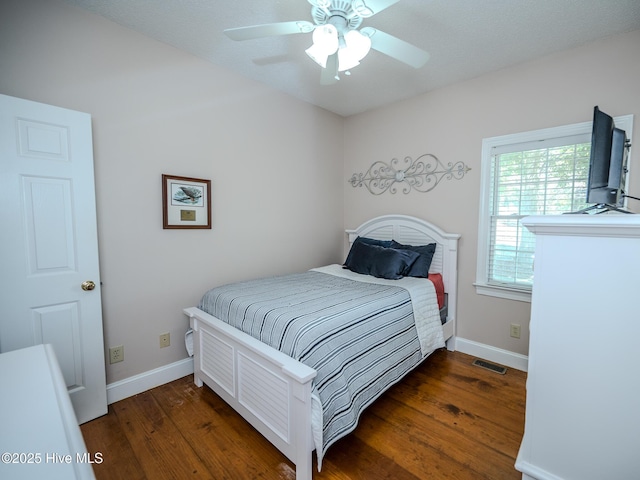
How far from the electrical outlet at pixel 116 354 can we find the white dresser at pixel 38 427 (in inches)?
41.4

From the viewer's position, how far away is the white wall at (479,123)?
7.09ft

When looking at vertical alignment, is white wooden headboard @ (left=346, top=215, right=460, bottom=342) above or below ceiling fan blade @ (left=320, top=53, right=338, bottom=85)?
below

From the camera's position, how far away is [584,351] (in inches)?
41.5

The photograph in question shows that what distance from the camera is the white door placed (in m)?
1.63

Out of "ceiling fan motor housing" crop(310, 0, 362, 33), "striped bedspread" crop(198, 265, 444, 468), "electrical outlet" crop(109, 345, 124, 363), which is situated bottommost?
"electrical outlet" crop(109, 345, 124, 363)

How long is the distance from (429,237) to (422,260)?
36 centimetres

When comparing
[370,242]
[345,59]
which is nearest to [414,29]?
[345,59]

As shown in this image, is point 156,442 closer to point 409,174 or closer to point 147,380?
point 147,380

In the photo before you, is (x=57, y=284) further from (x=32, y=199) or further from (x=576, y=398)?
(x=576, y=398)

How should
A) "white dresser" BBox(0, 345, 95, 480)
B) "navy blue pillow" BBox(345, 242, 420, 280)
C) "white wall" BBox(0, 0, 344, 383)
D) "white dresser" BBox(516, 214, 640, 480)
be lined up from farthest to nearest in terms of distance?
"navy blue pillow" BBox(345, 242, 420, 280), "white wall" BBox(0, 0, 344, 383), "white dresser" BBox(516, 214, 640, 480), "white dresser" BBox(0, 345, 95, 480)

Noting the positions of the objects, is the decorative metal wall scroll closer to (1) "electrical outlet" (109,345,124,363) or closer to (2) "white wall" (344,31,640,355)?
(2) "white wall" (344,31,640,355)

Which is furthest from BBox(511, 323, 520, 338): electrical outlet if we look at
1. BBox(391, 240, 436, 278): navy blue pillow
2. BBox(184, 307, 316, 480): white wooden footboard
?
BBox(184, 307, 316, 480): white wooden footboard

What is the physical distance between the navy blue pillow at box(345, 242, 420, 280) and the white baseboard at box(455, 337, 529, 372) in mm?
979

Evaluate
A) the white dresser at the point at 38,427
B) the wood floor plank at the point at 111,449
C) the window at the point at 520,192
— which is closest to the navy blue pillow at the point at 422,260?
the window at the point at 520,192
